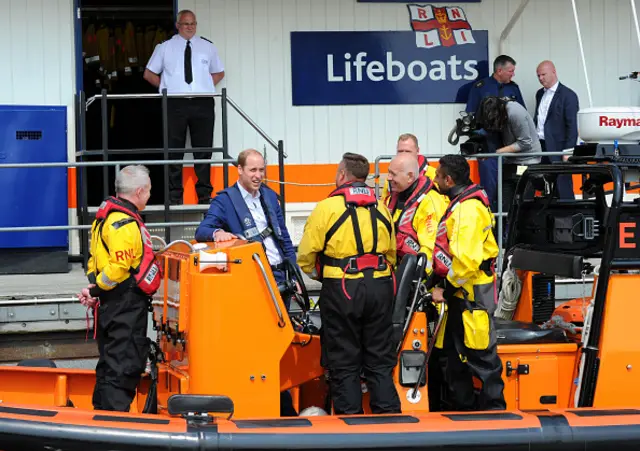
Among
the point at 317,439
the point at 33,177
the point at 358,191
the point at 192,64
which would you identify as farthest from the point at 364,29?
the point at 317,439

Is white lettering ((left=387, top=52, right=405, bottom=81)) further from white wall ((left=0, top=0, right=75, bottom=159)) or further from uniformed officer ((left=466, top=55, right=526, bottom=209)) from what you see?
white wall ((left=0, top=0, right=75, bottom=159))

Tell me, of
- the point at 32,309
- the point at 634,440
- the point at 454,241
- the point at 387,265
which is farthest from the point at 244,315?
the point at 32,309

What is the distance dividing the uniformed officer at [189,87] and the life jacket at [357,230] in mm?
4179

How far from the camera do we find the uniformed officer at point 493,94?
1010cm

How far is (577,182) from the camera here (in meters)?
10.7

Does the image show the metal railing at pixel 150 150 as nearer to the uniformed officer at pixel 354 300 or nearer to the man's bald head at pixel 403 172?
the man's bald head at pixel 403 172

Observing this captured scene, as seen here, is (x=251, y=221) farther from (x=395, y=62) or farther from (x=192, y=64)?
(x=395, y=62)

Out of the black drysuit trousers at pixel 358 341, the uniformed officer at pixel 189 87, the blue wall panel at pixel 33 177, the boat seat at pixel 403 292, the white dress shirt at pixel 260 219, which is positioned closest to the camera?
the black drysuit trousers at pixel 358 341

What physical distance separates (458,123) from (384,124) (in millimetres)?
758

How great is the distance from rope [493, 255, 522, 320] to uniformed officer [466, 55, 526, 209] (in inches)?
136

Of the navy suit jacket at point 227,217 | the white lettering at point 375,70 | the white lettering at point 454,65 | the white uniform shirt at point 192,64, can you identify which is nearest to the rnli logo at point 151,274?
the navy suit jacket at point 227,217

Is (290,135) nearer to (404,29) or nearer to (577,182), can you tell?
(404,29)

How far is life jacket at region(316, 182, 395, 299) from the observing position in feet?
18.3

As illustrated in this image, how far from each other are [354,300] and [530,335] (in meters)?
1.05
